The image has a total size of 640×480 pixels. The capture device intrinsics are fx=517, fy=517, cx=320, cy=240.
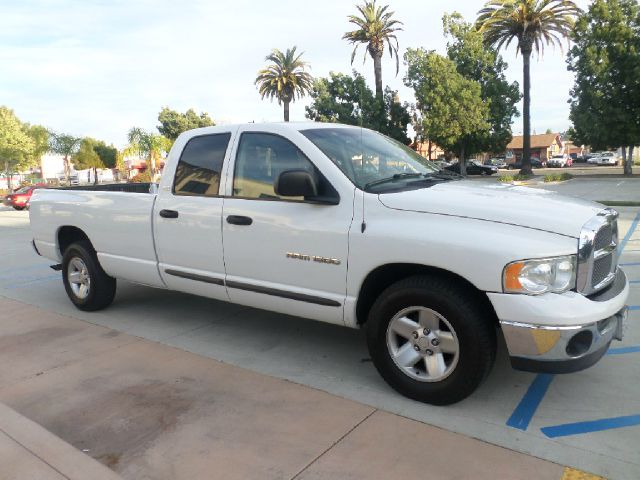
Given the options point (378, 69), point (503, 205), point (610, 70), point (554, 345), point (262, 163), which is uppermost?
point (378, 69)

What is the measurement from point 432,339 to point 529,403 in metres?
0.83

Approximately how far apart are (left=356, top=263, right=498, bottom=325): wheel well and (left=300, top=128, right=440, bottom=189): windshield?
2.04 ft

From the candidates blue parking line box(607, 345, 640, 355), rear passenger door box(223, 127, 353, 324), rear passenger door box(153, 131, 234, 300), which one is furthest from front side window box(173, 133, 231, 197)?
blue parking line box(607, 345, 640, 355)

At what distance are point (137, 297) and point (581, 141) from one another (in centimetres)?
3349

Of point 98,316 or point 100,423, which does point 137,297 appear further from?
point 100,423

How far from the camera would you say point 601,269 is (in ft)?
10.6

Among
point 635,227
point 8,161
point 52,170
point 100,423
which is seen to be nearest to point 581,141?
point 635,227

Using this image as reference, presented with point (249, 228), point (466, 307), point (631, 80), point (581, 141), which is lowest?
point (466, 307)

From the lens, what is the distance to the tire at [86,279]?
18.2 feet

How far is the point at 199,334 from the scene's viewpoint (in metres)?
5.03

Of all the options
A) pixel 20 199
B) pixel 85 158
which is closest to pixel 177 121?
pixel 85 158

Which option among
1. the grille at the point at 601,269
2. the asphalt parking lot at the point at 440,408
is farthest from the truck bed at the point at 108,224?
the grille at the point at 601,269

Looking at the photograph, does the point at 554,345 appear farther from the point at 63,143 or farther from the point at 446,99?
the point at 63,143

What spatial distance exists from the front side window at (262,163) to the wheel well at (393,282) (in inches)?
33.4
